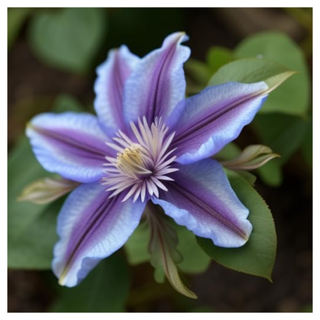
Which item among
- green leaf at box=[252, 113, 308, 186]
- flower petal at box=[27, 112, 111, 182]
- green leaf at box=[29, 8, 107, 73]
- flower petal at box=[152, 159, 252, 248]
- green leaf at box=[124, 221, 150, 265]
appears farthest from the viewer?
green leaf at box=[29, 8, 107, 73]

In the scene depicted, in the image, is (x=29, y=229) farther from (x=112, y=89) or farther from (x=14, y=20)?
(x=14, y=20)

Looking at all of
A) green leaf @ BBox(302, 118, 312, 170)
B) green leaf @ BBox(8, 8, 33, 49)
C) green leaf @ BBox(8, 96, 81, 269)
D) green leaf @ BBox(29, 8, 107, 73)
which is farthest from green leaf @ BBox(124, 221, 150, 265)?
green leaf @ BBox(8, 8, 33, 49)

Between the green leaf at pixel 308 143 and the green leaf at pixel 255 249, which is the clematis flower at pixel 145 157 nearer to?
the green leaf at pixel 255 249

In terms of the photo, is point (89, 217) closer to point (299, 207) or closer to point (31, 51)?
point (299, 207)

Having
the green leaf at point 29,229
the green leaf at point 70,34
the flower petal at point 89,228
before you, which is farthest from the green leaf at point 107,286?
the green leaf at point 70,34

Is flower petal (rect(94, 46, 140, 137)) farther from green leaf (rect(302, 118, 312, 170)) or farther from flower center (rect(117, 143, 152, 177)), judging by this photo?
green leaf (rect(302, 118, 312, 170))

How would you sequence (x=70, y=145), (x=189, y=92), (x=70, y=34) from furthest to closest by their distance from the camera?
(x=70, y=34)
(x=189, y=92)
(x=70, y=145)

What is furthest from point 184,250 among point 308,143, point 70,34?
point 70,34
